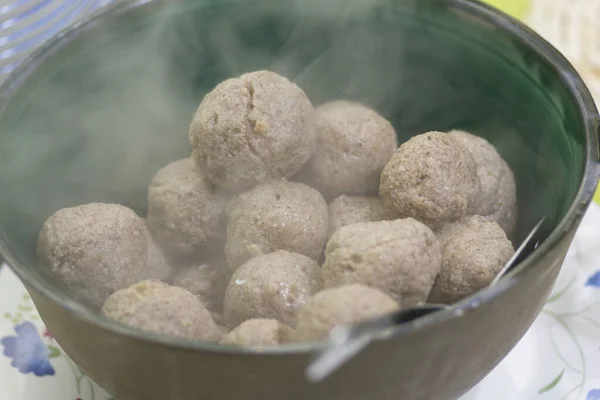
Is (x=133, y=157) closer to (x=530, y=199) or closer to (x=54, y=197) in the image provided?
(x=54, y=197)

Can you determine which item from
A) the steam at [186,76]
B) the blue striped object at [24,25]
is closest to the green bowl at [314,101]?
the steam at [186,76]

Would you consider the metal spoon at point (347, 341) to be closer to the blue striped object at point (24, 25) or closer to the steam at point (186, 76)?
the steam at point (186, 76)

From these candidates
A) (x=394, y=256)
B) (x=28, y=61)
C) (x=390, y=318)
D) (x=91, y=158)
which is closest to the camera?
(x=390, y=318)

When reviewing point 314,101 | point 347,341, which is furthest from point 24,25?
point 347,341

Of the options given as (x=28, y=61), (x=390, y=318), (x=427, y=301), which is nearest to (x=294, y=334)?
(x=390, y=318)

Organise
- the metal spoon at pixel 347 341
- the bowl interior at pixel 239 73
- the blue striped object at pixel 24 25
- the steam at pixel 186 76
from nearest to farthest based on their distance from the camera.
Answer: the metal spoon at pixel 347 341 < the bowl interior at pixel 239 73 < the steam at pixel 186 76 < the blue striped object at pixel 24 25

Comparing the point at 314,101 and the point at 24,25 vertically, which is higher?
the point at 24,25

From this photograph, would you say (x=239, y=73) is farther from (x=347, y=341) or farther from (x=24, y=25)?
(x=347, y=341)
